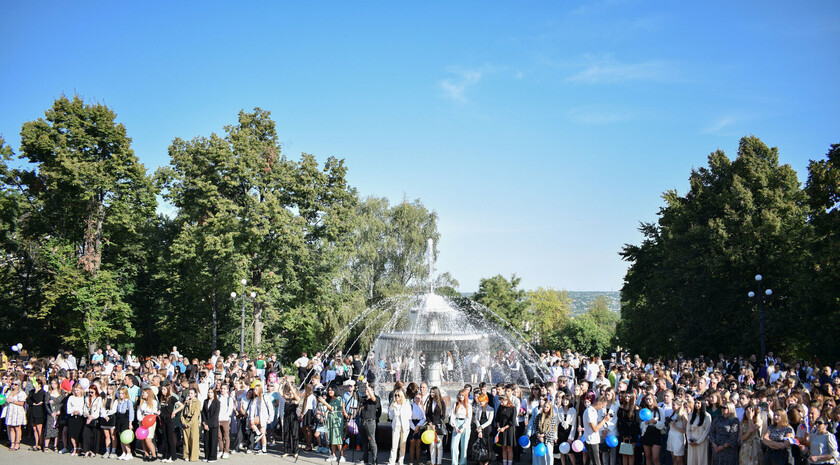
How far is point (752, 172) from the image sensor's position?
32344 millimetres

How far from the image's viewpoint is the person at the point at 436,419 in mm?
12266

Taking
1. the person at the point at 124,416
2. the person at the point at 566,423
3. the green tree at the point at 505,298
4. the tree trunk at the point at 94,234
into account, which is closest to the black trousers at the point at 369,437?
the person at the point at 566,423

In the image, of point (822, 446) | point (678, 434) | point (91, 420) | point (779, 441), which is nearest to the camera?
point (822, 446)

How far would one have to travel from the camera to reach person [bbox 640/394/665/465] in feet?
36.6

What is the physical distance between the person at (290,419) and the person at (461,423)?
11.6 feet

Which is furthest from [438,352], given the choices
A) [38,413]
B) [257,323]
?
[257,323]

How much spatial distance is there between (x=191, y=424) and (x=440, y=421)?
16.9 ft

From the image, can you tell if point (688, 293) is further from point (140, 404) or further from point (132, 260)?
point (132, 260)

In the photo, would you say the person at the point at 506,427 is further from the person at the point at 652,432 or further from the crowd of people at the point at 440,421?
the person at the point at 652,432

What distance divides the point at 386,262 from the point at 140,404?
118 ft

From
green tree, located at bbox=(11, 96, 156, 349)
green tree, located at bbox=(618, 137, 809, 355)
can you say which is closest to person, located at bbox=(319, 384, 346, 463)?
green tree, located at bbox=(618, 137, 809, 355)

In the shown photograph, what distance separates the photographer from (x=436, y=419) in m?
12.3

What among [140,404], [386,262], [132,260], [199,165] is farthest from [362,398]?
→ [386,262]

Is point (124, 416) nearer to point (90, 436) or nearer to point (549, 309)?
point (90, 436)
